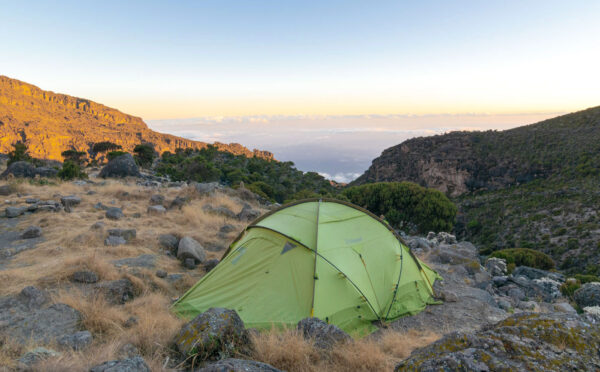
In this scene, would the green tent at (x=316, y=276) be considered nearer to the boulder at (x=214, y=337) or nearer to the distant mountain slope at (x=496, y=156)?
the boulder at (x=214, y=337)

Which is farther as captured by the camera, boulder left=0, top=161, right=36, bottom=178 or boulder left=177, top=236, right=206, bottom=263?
boulder left=0, top=161, right=36, bottom=178

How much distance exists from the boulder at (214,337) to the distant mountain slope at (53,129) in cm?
6935

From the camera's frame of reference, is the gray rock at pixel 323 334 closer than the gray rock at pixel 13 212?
Yes

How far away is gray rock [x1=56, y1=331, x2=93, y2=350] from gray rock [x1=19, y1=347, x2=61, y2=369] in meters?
0.61

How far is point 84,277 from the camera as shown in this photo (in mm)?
5758

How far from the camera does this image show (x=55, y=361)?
8.45 ft

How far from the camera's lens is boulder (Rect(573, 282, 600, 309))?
7.58 m

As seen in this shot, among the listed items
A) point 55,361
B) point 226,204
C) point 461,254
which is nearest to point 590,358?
point 55,361

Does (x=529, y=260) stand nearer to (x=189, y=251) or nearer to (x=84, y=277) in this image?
(x=189, y=251)

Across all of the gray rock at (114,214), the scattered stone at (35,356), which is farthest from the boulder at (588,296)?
A: the gray rock at (114,214)

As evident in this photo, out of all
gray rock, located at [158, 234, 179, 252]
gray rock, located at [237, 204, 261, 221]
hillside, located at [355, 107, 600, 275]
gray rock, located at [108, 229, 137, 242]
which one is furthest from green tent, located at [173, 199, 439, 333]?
hillside, located at [355, 107, 600, 275]

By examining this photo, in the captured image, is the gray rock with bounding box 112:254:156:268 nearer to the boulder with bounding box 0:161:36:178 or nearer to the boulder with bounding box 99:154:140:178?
the boulder with bounding box 0:161:36:178

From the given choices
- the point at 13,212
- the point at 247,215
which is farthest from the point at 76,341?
the point at 13,212

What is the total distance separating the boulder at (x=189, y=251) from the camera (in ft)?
25.4
